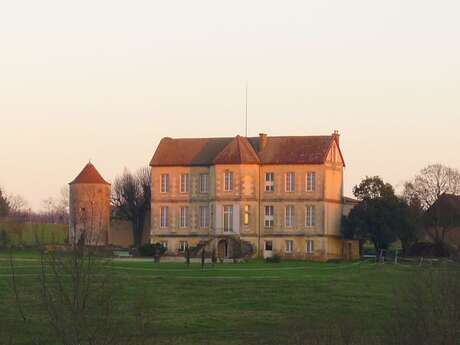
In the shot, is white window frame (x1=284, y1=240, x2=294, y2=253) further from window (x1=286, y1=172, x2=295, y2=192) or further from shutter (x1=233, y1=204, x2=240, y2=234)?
window (x1=286, y1=172, x2=295, y2=192)

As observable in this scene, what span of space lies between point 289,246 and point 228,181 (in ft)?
20.3

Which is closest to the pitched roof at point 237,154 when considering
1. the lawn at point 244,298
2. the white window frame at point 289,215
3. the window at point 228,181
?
the window at point 228,181

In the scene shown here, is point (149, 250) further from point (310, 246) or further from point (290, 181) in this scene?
point (290, 181)

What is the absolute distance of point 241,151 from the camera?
8144 cm

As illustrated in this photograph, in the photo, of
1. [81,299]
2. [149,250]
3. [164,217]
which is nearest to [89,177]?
[164,217]

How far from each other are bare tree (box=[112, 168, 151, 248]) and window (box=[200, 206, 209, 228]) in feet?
27.3

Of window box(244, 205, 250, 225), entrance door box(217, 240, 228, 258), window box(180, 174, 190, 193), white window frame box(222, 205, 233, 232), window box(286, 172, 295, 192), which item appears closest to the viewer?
entrance door box(217, 240, 228, 258)

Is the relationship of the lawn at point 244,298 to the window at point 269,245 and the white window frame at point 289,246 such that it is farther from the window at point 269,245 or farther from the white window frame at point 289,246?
the window at point 269,245

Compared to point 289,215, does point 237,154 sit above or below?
above

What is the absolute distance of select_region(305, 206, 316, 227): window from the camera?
79.8 meters

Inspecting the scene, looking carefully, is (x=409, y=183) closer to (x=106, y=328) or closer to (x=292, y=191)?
(x=292, y=191)

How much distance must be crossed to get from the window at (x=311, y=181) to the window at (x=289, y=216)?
1808mm

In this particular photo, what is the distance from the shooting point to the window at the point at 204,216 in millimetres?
81938

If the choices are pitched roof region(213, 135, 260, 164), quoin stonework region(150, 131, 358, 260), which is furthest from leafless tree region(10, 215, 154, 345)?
pitched roof region(213, 135, 260, 164)
